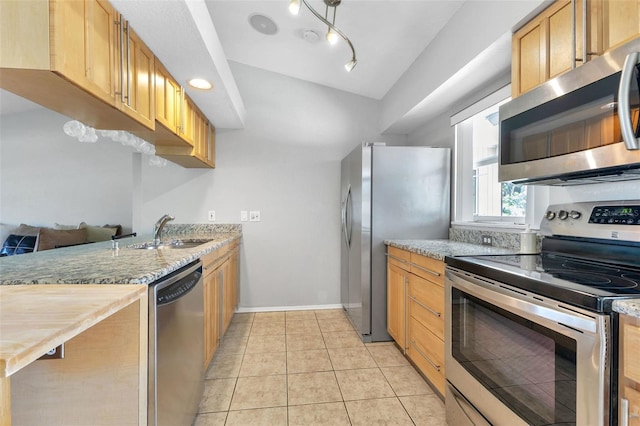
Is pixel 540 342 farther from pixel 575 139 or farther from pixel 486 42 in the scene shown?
pixel 486 42

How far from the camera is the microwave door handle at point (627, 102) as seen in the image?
2.97 ft

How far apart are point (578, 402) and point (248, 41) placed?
3312mm

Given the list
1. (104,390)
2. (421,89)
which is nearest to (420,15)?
(421,89)

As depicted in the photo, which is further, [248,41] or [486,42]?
[248,41]

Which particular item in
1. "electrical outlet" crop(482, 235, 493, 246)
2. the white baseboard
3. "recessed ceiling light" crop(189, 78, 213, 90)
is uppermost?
"recessed ceiling light" crop(189, 78, 213, 90)

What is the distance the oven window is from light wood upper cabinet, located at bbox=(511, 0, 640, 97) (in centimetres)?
110

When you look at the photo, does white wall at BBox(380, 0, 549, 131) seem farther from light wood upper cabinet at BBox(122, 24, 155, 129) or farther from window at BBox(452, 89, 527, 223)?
light wood upper cabinet at BBox(122, 24, 155, 129)

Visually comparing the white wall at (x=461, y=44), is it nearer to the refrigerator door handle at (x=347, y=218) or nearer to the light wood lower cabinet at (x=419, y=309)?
the refrigerator door handle at (x=347, y=218)

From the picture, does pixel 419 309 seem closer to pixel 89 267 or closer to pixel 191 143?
pixel 89 267

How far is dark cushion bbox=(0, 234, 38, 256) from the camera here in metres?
3.70

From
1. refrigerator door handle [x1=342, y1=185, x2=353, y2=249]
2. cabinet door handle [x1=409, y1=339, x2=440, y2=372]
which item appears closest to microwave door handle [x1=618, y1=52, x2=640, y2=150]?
cabinet door handle [x1=409, y1=339, x2=440, y2=372]

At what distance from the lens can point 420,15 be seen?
202 centimetres

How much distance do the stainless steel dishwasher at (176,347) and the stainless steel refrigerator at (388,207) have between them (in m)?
1.45

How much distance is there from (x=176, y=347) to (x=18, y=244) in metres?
4.15
